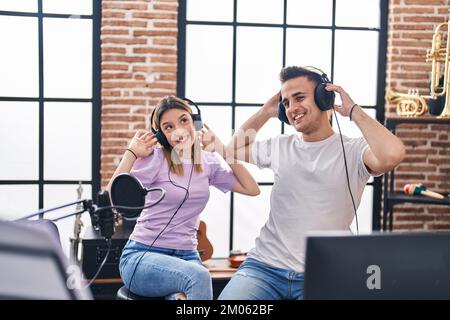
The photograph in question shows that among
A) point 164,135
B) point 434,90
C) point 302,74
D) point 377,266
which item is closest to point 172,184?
point 164,135

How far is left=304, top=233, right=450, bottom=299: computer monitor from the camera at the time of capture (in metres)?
0.96

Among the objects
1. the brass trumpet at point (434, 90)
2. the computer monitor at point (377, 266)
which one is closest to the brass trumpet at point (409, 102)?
the brass trumpet at point (434, 90)

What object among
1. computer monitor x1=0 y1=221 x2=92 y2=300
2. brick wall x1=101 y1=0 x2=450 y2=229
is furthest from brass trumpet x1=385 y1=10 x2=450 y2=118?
computer monitor x1=0 y1=221 x2=92 y2=300

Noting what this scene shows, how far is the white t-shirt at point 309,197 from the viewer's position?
1987 mm

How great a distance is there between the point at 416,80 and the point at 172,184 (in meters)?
2.20

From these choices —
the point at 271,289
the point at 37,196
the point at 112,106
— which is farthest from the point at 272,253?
the point at 37,196

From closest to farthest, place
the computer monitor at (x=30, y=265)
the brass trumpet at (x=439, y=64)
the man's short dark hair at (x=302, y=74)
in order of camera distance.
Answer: the computer monitor at (x=30, y=265)
the man's short dark hair at (x=302, y=74)
the brass trumpet at (x=439, y=64)

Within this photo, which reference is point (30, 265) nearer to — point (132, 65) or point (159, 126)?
point (159, 126)

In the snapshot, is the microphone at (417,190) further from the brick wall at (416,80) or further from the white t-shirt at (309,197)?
the white t-shirt at (309,197)

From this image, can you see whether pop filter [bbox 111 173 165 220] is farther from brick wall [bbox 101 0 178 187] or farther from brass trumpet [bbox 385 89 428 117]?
brass trumpet [bbox 385 89 428 117]

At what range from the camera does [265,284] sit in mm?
1910

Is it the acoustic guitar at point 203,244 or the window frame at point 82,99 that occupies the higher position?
the window frame at point 82,99

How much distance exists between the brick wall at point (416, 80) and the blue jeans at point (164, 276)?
2117mm
